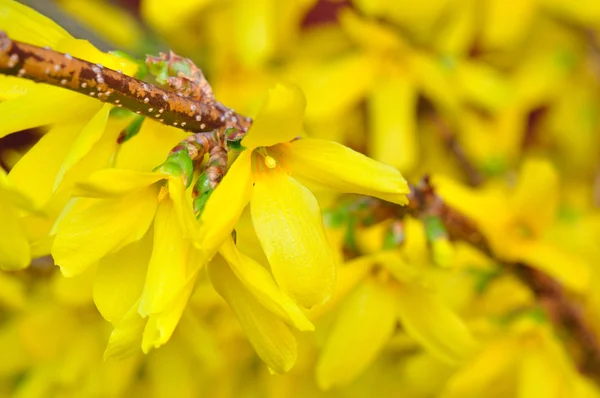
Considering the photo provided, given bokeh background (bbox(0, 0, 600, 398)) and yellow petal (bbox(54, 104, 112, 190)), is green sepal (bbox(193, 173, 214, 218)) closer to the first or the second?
yellow petal (bbox(54, 104, 112, 190))

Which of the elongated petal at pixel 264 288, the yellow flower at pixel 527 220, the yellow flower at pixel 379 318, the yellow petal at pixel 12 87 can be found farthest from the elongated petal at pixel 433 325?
the yellow petal at pixel 12 87

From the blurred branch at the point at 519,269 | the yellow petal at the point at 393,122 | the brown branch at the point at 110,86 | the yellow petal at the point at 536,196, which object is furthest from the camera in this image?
the yellow petal at the point at 393,122

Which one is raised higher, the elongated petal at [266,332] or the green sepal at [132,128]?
the green sepal at [132,128]

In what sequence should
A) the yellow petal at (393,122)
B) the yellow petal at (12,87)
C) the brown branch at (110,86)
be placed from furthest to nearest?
1. the yellow petal at (393,122)
2. the yellow petal at (12,87)
3. the brown branch at (110,86)

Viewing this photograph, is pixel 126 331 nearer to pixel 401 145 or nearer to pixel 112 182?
pixel 112 182

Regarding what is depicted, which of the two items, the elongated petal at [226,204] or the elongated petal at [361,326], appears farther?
the elongated petal at [361,326]

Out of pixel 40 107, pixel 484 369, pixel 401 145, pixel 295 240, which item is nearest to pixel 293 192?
pixel 295 240

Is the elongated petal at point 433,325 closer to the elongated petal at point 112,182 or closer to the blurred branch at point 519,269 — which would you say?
the blurred branch at point 519,269
